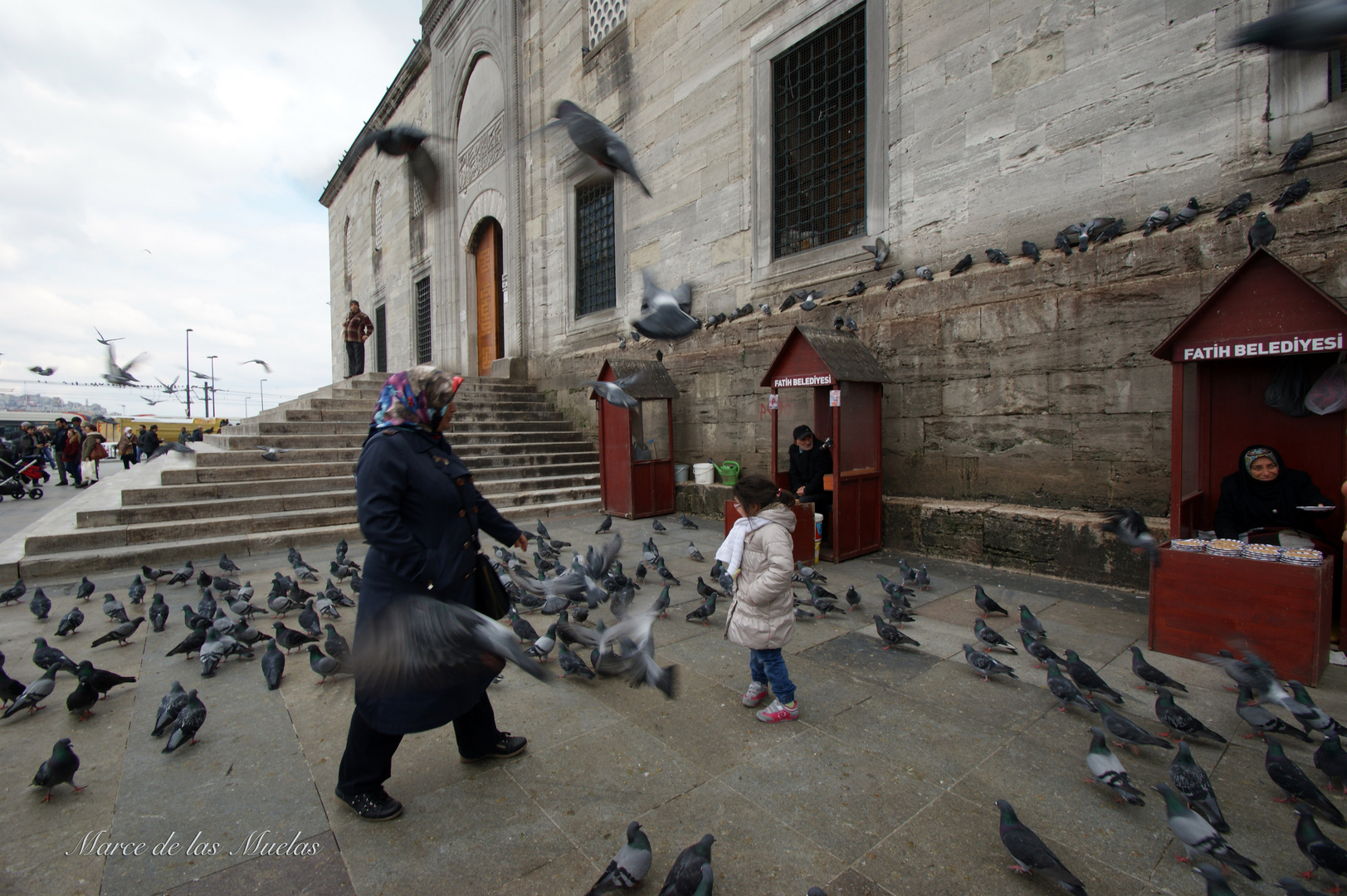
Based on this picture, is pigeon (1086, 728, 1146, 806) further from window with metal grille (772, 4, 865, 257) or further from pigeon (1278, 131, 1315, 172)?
window with metal grille (772, 4, 865, 257)

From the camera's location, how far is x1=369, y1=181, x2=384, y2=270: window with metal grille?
26.3 m

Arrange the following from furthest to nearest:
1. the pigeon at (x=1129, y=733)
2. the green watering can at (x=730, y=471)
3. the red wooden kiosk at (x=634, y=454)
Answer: the green watering can at (x=730, y=471), the red wooden kiosk at (x=634, y=454), the pigeon at (x=1129, y=733)

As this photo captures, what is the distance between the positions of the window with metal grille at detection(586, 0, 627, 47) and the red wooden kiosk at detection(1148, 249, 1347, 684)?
13.2m

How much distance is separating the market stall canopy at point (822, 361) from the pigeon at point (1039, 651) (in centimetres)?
338

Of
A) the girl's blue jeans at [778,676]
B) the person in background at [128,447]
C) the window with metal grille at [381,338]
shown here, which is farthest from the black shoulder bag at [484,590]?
the window with metal grille at [381,338]

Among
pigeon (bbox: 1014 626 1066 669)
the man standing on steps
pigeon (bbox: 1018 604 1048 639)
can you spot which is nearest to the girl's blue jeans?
pigeon (bbox: 1014 626 1066 669)

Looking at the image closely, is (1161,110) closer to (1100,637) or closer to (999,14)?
(999,14)

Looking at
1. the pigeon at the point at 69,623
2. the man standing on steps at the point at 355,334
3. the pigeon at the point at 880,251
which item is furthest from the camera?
the man standing on steps at the point at 355,334

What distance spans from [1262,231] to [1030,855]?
553cm

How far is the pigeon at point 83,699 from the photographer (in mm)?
3387

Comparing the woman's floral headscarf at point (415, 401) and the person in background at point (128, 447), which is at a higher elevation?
the woman's floral headscarf at point (415, 401)

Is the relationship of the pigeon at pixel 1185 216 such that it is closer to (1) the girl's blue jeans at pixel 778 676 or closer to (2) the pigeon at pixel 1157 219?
(2) the pigeon at pixel 1157 219

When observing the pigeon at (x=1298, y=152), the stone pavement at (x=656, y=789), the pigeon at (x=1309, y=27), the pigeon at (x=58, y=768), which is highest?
the pigeon at (x=1298, y=152)

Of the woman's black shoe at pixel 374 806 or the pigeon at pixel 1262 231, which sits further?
the pigeon at pixel 1262 231
